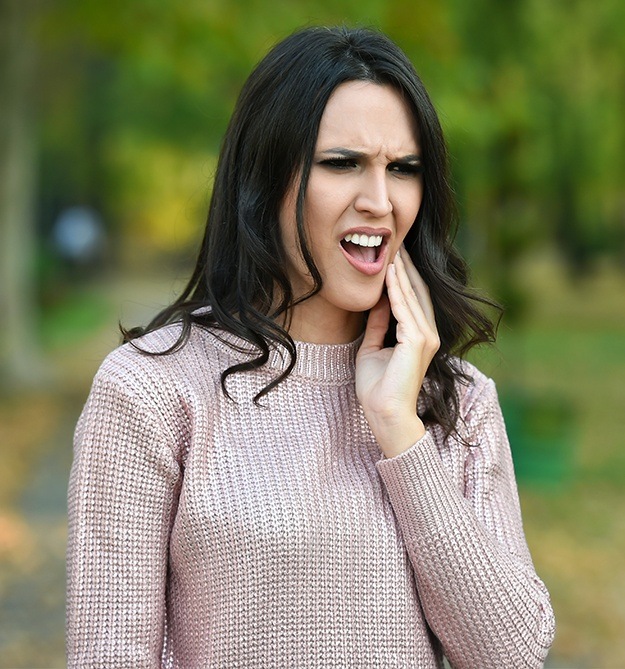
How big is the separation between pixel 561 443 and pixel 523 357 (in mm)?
8158

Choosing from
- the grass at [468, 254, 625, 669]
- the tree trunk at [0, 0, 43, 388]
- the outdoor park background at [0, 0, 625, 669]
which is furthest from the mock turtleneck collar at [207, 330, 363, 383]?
the tree trunk at [0, 0, 43, 388]

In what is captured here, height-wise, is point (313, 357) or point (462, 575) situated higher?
point (313, 357)

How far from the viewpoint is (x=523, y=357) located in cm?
1883

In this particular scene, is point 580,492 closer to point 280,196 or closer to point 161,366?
point 280,196

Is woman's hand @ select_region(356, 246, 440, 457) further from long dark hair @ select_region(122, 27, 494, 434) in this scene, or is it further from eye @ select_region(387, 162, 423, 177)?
eye @ select_region(387, 162, 423, 177)

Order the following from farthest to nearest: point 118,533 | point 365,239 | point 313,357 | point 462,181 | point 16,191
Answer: point 16,191 < point 462,181 < point 313,357 < point 365,239 < point 118,533

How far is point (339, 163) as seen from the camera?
2.25 meters

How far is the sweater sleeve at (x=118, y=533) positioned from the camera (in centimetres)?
206

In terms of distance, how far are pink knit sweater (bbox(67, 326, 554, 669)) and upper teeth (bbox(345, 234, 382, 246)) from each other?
37cm

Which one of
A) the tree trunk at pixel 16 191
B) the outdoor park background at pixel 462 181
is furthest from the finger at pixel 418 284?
the tree trunk at pixel 16 191

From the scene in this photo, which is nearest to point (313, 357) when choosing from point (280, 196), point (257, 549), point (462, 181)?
point (280, 196)

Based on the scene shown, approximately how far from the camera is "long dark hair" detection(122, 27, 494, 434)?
2254mm

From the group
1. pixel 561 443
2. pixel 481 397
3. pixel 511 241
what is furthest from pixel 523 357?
pixel 481 397

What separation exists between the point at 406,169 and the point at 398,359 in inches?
15.3
